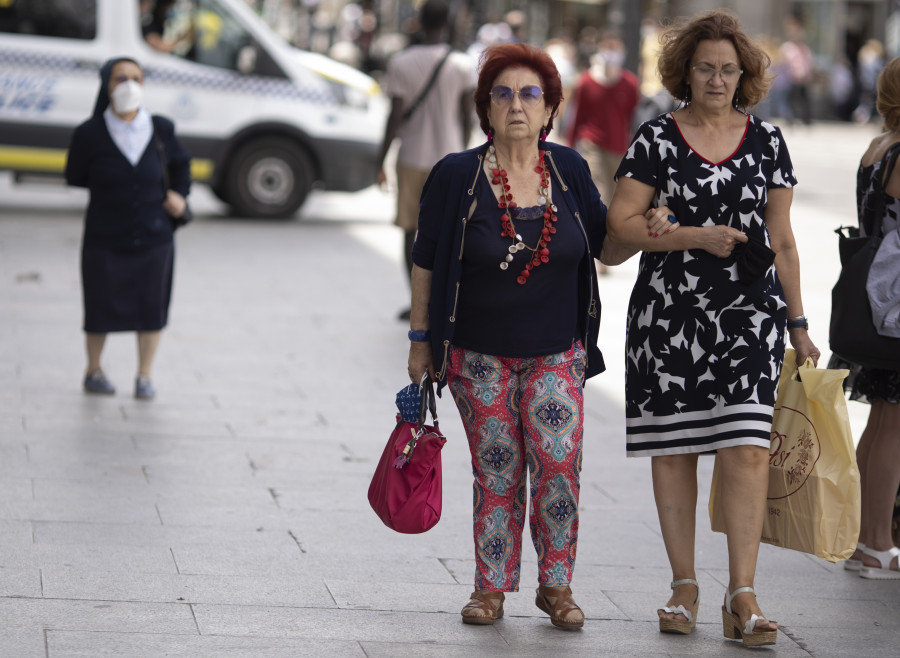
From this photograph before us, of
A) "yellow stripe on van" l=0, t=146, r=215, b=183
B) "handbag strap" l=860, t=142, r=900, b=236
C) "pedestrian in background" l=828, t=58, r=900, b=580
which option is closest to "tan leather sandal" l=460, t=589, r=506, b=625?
"pedestrian in background" l=828, t=58, r=900, b=580

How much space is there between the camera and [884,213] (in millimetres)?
4996

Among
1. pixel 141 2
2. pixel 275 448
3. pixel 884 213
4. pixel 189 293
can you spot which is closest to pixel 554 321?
pixel 884 213

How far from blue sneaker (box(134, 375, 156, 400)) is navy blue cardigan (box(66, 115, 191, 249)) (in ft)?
2.21

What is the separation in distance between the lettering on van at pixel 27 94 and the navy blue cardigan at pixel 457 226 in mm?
10255

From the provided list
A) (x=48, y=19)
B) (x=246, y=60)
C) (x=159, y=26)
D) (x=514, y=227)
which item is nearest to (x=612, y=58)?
(x=246, y=60)

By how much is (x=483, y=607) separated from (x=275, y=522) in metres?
1.30

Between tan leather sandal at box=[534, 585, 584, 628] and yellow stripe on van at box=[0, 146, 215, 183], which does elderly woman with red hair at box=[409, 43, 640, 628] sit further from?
yellow stripe on van at box=[0, 146, 215, 183]

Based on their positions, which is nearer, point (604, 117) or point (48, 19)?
point (604, 117)

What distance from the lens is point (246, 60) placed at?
1441 cm

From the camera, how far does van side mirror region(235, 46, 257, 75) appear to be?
14.4 meters

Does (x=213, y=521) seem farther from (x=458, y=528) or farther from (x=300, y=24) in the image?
(x=300, y=24)

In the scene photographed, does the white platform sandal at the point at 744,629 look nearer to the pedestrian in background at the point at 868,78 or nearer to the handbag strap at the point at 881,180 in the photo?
the handbag strap at the point at 881,180

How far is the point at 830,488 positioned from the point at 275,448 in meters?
2.98

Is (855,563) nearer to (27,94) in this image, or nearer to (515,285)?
(515,285)
